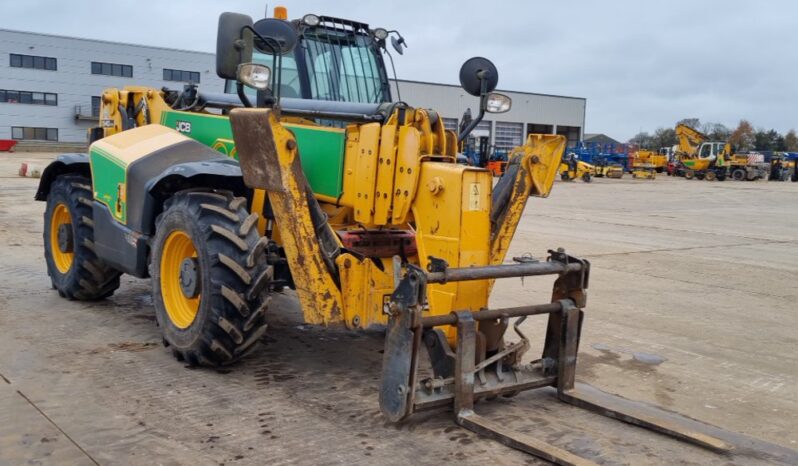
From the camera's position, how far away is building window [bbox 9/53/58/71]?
52750 mm

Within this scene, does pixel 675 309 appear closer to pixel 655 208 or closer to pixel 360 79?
pixel 360 79

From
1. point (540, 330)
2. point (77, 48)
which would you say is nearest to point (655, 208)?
point (540, 330)

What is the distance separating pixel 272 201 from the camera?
4.78 meters

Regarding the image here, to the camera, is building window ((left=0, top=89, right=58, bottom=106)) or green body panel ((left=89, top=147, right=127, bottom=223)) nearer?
green body panel ((left=89, top=147, right=127, bottom=223))

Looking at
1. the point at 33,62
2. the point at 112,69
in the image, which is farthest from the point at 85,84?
the point at 33,62

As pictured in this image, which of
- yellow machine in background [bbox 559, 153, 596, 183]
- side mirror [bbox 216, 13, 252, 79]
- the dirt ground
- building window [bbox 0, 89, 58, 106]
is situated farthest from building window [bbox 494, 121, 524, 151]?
side mirror [bbox 216, 13, 252, 79]

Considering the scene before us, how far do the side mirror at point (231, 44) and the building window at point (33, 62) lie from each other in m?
55.6

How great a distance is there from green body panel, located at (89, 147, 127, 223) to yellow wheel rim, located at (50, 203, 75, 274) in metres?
1.03

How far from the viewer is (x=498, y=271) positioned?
166 inches

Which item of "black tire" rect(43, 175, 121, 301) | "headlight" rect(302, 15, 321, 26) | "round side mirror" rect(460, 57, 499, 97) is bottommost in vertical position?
"black tire" rect(43, 175, 121, 301)

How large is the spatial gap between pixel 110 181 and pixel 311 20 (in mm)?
2122

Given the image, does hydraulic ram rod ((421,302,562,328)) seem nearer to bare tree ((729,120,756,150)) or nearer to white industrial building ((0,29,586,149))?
white industrial building ((0,29,586,149))

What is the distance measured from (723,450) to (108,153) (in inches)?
199

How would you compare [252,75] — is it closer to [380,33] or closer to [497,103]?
[497,103]
